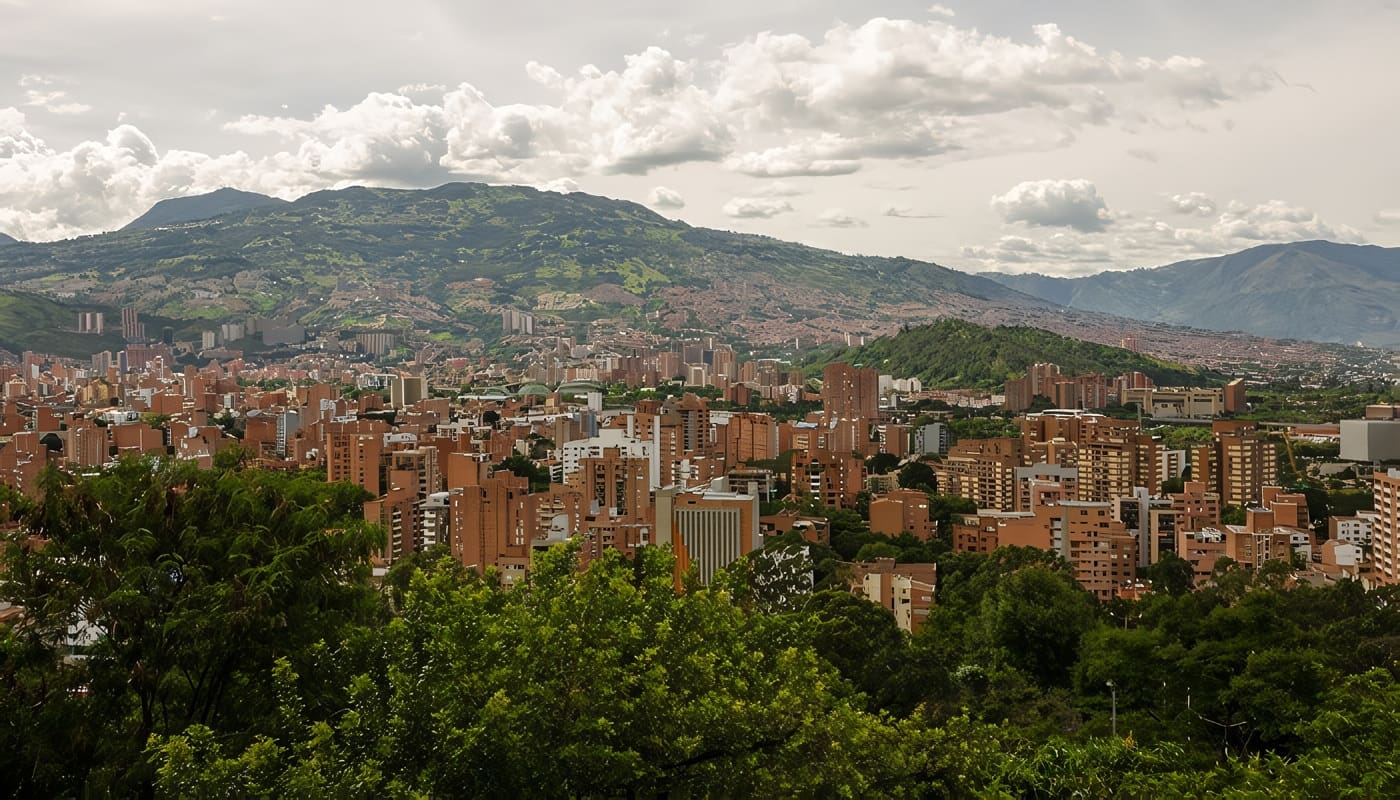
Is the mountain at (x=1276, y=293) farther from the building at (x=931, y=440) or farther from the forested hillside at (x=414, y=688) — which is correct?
the forested hillside at (x=414, y=688)

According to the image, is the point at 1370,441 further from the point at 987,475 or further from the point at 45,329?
the point at 45,329

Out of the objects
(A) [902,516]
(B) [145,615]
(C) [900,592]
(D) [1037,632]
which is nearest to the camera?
(B) [145,615]

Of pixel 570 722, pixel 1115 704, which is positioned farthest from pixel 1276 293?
pixel 570 722

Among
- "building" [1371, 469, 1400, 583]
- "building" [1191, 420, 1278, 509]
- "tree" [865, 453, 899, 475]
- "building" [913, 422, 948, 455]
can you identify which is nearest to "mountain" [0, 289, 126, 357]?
"building" [913, 422, 948, 455]

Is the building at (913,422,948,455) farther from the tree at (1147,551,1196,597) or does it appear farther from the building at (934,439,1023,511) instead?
the tree at (1147,551,1196,597)

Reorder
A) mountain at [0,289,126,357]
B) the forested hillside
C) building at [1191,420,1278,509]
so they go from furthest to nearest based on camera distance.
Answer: mountain at [0,289,126,357] → building at [1191,420,1278,509] → the forested hillside
